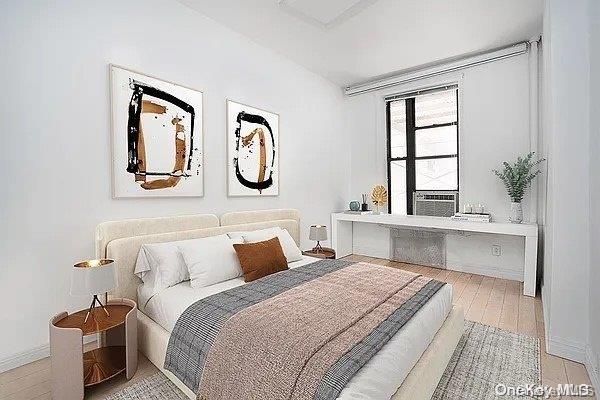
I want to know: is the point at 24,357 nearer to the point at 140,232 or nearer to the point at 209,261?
the point at 140,232

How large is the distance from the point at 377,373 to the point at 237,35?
3.49 m

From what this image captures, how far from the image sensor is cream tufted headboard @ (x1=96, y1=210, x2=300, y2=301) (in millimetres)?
2285

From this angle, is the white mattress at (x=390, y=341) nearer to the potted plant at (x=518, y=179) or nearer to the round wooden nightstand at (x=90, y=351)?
the round wooden nightstand at (x=90, y=351)

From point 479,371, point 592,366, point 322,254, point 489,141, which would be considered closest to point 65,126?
point 322,254

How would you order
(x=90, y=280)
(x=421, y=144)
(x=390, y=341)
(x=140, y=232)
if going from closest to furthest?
1. (x=390, y=341)
2. (x=90, y=280)
3. (x=140, y=232)
4. (x=421, y=144)

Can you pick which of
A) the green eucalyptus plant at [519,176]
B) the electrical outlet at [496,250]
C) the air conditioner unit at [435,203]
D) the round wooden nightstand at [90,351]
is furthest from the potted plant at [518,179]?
the round wooden nightstand at [90,351]

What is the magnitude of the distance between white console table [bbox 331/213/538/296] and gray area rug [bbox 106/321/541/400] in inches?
48.6

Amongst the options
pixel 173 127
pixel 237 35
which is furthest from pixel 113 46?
pixel 237 35

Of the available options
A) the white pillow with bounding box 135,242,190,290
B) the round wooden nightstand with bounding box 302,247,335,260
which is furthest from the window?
the white pillow with bounding box 135,242,190,290

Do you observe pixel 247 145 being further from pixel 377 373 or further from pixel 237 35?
pixel 377 373

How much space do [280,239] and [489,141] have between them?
3.12 m

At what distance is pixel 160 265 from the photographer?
2.32m

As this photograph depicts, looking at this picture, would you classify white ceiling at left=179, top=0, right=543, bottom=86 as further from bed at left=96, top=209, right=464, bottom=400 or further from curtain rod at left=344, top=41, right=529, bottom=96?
bed at left=96, top=209, right=464, bottom=400

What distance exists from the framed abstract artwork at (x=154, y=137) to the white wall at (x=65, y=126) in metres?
0.08
